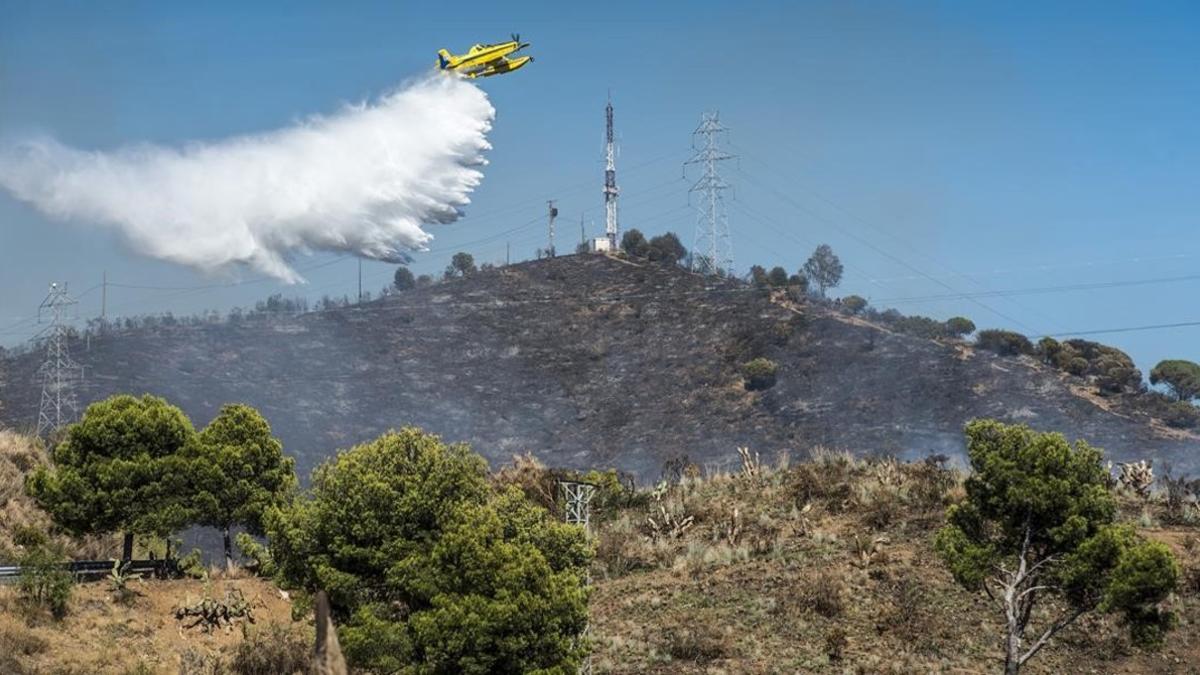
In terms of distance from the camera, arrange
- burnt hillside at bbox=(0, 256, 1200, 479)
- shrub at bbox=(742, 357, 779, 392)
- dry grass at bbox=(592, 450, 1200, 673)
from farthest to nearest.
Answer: shrub at bbox=(742, 357, 779, 392) → burnt hillside at bbox=(0, 256, 1200, 479) → dry grass at bbox=(592, 450, 1200, 673)

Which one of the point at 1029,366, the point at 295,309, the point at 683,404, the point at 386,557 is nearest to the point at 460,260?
the point at 295,309

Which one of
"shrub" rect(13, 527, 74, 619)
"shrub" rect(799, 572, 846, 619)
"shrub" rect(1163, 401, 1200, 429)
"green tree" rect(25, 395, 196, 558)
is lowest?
"shrub" rect(799, 572, 846, 619)

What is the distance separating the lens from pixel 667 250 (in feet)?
536

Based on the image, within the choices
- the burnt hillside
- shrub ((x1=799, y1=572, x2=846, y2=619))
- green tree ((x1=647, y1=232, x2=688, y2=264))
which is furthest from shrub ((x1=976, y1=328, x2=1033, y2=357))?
shrub ((x1=799, y1=572, x2=846, y2=619))

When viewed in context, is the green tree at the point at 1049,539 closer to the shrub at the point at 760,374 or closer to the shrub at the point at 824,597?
the shrub at the point at 824,597

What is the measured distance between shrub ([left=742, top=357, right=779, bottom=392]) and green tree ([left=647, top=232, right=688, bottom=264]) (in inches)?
1491

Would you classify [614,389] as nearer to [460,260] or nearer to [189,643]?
[460,260]

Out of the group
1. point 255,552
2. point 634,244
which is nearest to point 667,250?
point 634,244

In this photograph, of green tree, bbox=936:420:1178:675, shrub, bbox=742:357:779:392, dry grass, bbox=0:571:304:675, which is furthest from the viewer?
shrub, bbox=742:357:779:392

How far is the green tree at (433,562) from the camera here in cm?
3312

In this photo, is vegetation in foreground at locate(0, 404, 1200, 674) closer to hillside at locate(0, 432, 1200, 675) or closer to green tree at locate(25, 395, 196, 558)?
hillside at locate(0, 432, 1200, 675)

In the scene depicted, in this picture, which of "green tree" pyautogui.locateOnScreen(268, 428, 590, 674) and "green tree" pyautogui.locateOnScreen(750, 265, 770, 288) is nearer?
"green tree" pyautogui.locateOnScreen(268, 428, 590, 674)

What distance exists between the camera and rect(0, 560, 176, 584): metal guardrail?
44250 mm

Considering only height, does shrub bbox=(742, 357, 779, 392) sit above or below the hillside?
above
